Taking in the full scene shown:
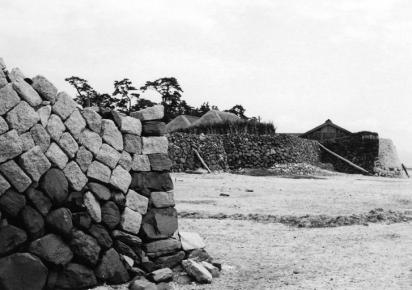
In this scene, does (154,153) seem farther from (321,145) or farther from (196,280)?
(321,145)

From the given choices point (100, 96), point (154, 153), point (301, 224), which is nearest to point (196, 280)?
point (154, 153)

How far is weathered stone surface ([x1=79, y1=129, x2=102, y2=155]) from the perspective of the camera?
21.4 feet

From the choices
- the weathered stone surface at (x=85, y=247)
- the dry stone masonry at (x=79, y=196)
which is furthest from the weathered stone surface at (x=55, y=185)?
the weathered stone surface at (x=85, y=247)

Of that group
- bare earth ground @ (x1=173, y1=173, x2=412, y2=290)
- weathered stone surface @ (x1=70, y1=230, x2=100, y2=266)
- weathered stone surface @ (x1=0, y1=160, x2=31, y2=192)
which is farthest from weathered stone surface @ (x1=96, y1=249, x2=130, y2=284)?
weathered stone surface @ (x1=0, y1=160, x2=31, y2=192)

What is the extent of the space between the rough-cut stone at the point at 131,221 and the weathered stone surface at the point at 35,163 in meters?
1.34

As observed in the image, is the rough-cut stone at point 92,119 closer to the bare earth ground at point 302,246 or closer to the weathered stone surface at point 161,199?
the weathered stone surface at point 161,199

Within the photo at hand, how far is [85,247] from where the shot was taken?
6.32 metres

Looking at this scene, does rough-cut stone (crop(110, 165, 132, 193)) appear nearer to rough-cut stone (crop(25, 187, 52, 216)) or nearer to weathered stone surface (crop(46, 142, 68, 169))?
weathered stone surface (crop(46, 142, 68, 169))

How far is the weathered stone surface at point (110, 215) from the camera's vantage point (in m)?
6.64

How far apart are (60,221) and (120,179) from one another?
1063 mm

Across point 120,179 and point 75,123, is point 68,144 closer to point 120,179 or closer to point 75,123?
point 75,123

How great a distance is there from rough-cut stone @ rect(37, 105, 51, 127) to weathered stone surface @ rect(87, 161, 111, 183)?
2.76ft

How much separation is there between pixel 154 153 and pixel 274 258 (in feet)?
9.61

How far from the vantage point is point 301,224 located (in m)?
11.8
